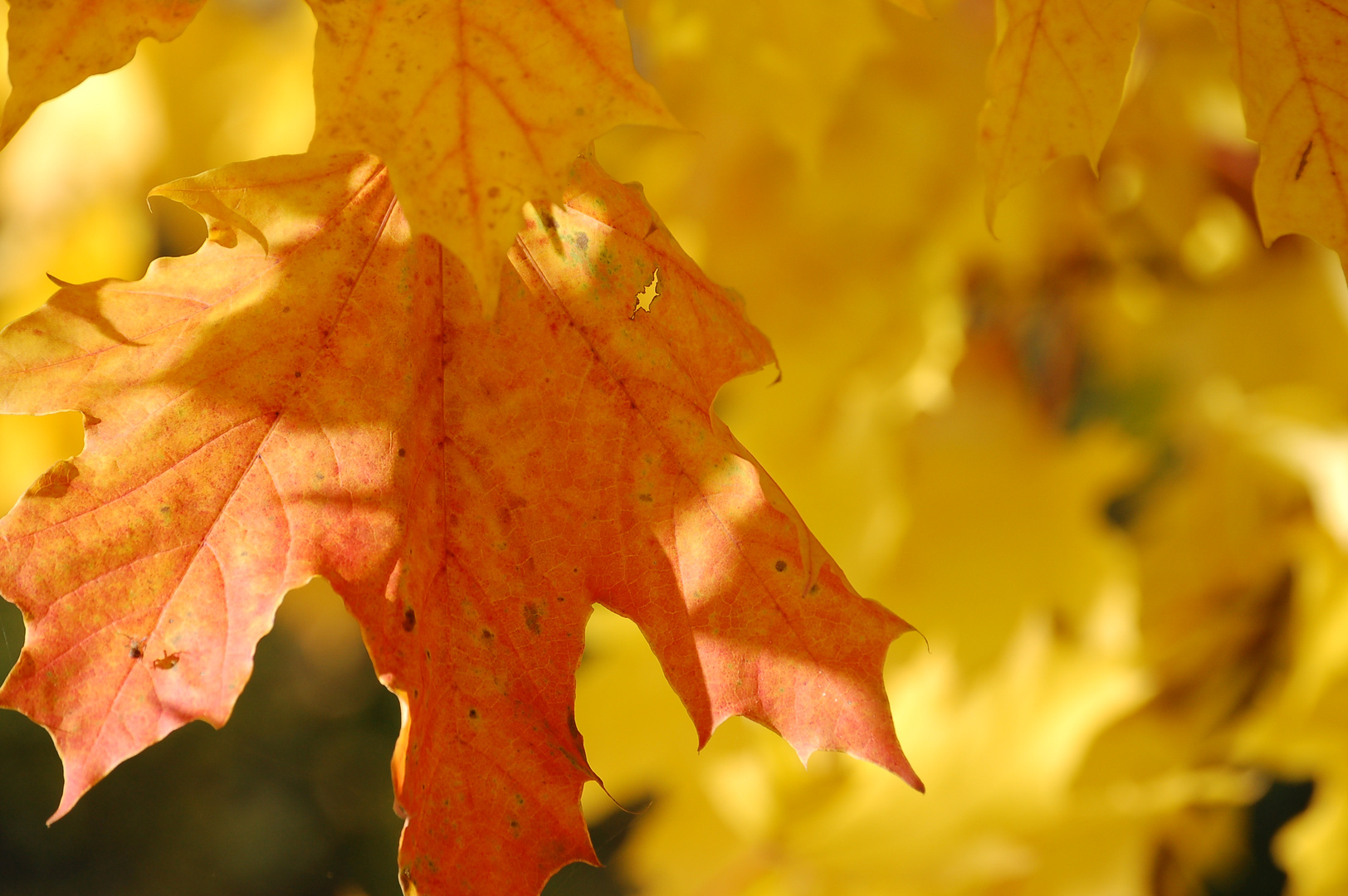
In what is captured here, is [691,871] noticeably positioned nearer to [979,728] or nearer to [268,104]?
[979,728]

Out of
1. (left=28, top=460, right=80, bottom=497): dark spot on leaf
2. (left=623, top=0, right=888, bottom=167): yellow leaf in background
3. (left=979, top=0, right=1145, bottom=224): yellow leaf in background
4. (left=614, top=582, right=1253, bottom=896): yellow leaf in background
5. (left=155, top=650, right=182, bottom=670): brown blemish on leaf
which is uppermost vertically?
(left=979, top=0, right=1145, bottom=224): yellow leaf in background

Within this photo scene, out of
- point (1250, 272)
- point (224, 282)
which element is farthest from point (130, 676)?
point (1250, 272)

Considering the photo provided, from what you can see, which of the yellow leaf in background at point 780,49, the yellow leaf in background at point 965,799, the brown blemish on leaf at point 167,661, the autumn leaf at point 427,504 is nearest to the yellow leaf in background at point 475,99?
the autumn leaf at point 427,504

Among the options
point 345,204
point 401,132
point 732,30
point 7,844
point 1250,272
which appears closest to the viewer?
point 401,132

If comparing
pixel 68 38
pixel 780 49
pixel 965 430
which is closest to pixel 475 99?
pixel 68 38

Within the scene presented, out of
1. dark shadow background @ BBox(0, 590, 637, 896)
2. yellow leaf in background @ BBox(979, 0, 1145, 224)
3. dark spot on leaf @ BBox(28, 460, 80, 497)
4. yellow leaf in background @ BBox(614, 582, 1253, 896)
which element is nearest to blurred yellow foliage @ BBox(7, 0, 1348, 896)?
yellow leaf in background @ BBox(614, 582, 1253, 896)

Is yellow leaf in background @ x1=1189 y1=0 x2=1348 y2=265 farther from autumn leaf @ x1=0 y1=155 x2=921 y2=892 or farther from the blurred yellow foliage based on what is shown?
the blurred yellow foliage

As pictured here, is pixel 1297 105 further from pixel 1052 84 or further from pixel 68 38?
pixel 68 38
